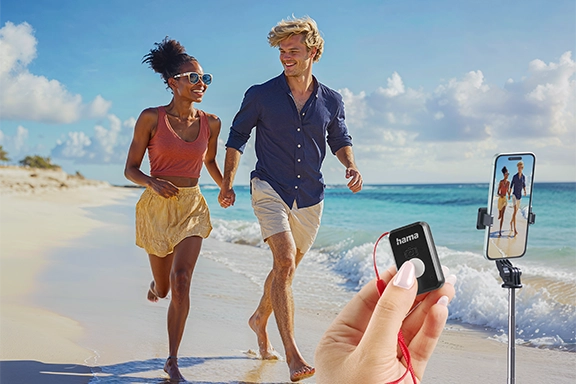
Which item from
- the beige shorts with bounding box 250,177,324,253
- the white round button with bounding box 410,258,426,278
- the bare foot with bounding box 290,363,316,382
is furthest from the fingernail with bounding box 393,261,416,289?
the beige shorts with bounding box 250,177,324,253

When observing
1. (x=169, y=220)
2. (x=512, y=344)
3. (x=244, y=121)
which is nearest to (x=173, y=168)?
(x=169, y=220)

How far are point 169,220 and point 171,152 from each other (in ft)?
1.37

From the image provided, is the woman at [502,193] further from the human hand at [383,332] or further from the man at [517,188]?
the human hand at [383,332]

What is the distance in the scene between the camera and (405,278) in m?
1.12

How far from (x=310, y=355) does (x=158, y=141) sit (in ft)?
5.70

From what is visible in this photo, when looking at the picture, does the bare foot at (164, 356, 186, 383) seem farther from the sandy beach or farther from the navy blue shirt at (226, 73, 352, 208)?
the navy blue shirt at (226, 73, 352, 208)

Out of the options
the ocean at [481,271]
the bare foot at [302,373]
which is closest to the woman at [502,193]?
the bare foot at [302,373]

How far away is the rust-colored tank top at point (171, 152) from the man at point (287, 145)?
205 mm

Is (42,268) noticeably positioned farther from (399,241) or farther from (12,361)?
(399,241)

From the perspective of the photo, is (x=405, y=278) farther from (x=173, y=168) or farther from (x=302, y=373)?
(x=173, y=168)

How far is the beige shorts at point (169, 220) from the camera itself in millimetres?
3941

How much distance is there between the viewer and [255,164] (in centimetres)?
416

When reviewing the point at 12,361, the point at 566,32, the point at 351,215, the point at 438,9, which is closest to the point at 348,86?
the point at 438,9

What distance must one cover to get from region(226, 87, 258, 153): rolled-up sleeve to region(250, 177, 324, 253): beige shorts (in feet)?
0.91
